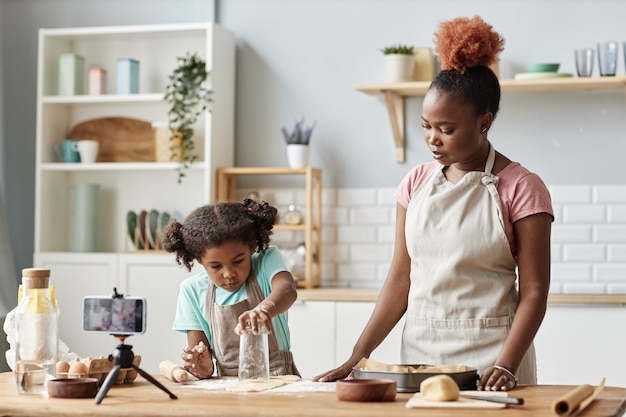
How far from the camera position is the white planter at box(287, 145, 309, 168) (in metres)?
5.08

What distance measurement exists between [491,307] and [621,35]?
2.85 meters

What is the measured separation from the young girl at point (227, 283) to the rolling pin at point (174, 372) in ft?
0.17

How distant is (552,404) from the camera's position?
6.31 feet

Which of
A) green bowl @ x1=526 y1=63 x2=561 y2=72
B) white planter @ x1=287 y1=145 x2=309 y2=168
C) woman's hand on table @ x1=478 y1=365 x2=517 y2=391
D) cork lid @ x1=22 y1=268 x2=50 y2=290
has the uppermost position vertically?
green bowl @ x1=526 y1=63 x2=561 y2=72

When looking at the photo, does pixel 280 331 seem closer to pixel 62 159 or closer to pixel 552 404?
pixel 552 404

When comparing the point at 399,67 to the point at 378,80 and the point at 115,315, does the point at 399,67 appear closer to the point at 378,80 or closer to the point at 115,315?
the point at 378,80

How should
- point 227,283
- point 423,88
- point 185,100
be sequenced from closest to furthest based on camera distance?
point 227,283 → point 423,88 → point 185,100

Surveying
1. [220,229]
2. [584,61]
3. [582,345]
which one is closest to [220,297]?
[220,229]

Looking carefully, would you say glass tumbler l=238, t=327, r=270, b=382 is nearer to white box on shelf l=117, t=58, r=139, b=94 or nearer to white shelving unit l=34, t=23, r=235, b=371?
white shelving unit l=34, t=23, r=235, b=371

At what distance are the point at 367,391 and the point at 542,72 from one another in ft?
9.87

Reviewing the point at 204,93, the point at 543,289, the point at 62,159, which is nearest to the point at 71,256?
the point at 62,159

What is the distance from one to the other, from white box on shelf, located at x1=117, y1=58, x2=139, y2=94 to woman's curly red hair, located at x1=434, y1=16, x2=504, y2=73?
123 inches

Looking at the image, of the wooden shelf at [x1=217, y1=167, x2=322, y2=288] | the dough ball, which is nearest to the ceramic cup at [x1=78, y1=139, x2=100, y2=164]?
the wooden shelf at [x1=217, y1=167, x2=322, y2=288]

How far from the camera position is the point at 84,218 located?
5406mm
